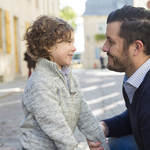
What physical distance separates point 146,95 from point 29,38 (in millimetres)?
1133

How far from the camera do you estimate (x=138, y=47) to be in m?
1.72

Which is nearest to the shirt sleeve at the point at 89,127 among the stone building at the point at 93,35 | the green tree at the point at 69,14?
the stone building at the point at 93,35

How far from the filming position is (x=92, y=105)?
571 centimetres

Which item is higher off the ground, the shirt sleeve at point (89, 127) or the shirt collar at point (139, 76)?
the shirt collar at point (139, 76)

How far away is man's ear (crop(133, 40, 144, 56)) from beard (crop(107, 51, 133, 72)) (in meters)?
0.08

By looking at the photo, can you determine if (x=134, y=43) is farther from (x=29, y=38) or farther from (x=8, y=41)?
(x=8, y=41)

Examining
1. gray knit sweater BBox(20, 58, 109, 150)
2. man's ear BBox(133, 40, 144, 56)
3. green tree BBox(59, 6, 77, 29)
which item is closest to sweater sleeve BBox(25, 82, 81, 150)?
gray knit sweater BBox(20, 58, 109, 150)

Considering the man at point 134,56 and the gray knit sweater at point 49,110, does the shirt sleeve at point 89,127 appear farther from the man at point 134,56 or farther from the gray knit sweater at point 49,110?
the man at point 134,56

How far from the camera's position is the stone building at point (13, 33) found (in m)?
12.2

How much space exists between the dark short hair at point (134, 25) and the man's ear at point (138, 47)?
24 millimetres

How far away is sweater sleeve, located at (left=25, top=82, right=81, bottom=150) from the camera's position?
178cm

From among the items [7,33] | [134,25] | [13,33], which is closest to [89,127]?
[134,25]

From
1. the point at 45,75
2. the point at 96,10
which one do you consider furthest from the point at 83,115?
the point at 96,10

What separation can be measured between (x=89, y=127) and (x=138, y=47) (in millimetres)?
826
